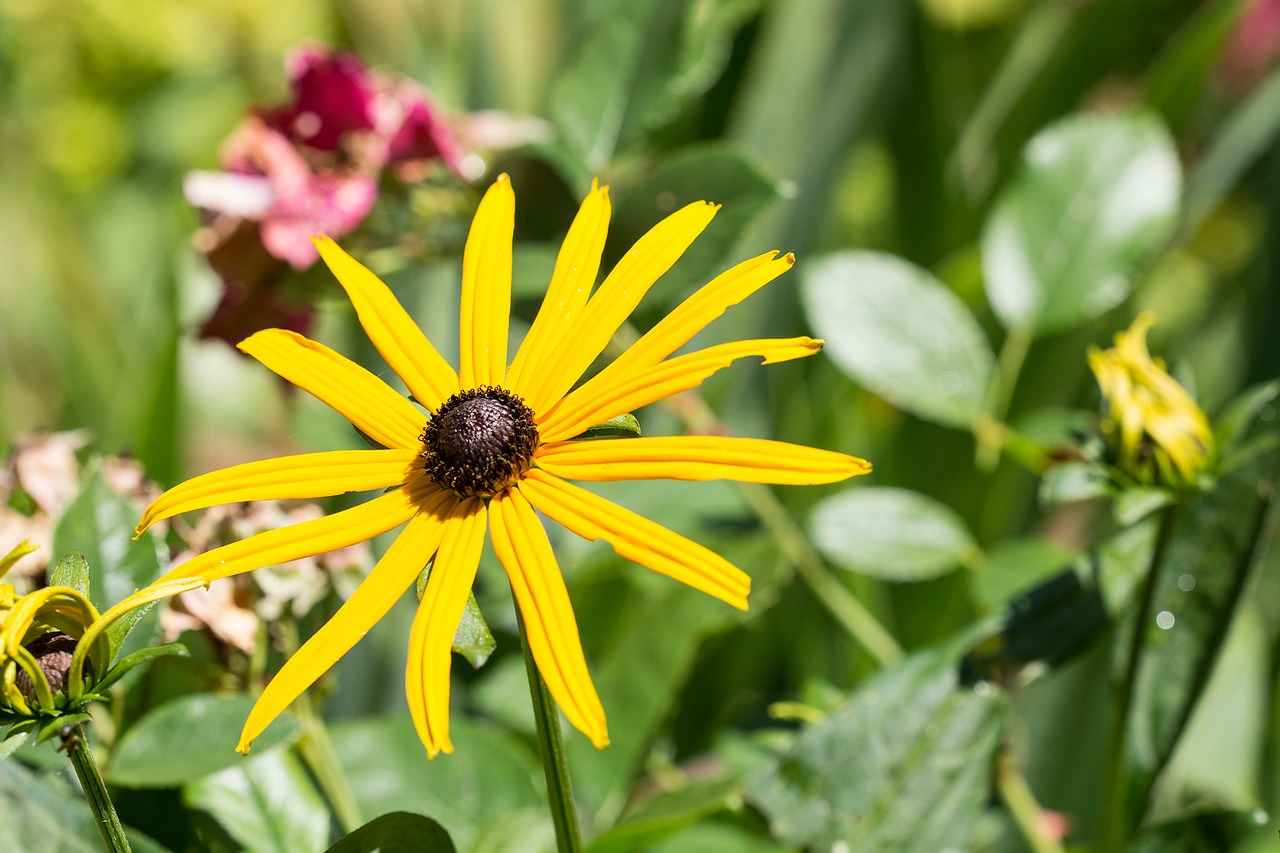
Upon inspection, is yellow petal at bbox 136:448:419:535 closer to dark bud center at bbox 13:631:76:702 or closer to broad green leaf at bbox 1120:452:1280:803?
dark bud center at bbox 13:631:76:702

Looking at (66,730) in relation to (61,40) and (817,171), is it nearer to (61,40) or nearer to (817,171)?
(817,171)

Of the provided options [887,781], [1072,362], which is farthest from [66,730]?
[1072,362]

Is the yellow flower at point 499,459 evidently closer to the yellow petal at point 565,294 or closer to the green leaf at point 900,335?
the yellow petal at point 565,294

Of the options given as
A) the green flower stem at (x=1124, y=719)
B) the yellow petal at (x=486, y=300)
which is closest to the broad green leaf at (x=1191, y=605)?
the green flower stem at (x=1124, y=719)

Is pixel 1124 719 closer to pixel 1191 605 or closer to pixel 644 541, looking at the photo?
pixel 1191 605

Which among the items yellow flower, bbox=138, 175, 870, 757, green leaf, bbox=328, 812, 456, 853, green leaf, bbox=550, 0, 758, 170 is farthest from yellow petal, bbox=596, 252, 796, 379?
green leaf, bbox=550, 0, 758, 170

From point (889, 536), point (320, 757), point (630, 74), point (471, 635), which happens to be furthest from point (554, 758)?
point (630, 74)
